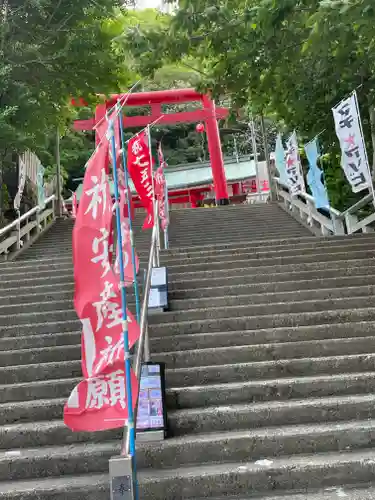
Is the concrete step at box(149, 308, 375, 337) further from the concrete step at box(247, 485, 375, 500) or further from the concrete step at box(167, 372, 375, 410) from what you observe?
the concrete step at box(247, 485, 375, 500)

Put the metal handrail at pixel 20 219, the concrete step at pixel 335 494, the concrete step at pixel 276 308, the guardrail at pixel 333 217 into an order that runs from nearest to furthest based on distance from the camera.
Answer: the concrete step at pixel 335 494 < the concrete step at pixel 276 308 < the guardrail at pixel 333 217 < the metal handrail at pixel 20 219

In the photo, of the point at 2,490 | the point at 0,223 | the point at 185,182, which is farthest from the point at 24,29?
the point at 185,182

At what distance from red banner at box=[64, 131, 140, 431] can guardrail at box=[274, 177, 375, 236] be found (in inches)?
254

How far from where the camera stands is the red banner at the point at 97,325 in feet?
9.01

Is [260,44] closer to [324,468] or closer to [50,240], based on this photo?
[324,468]

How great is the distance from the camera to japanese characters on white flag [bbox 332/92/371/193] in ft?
26.3

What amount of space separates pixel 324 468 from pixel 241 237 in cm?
809

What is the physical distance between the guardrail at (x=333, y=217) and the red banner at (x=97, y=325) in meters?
6.45

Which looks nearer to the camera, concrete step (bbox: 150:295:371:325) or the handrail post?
concrete step (bbox: 150:295:371:325)

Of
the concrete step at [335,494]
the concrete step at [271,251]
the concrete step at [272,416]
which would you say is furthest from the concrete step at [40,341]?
the concrete step at [335,494]

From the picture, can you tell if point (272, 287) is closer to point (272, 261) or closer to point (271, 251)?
point (272, 261)

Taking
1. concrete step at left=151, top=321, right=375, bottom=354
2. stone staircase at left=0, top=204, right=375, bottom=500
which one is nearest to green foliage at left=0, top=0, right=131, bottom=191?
stone staircase at left=0, top=204, right=375, bottom=500

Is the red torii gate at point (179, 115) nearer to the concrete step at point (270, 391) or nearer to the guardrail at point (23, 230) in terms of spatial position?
the guardrail at point (23, 230)

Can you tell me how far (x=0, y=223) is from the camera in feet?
37.6
